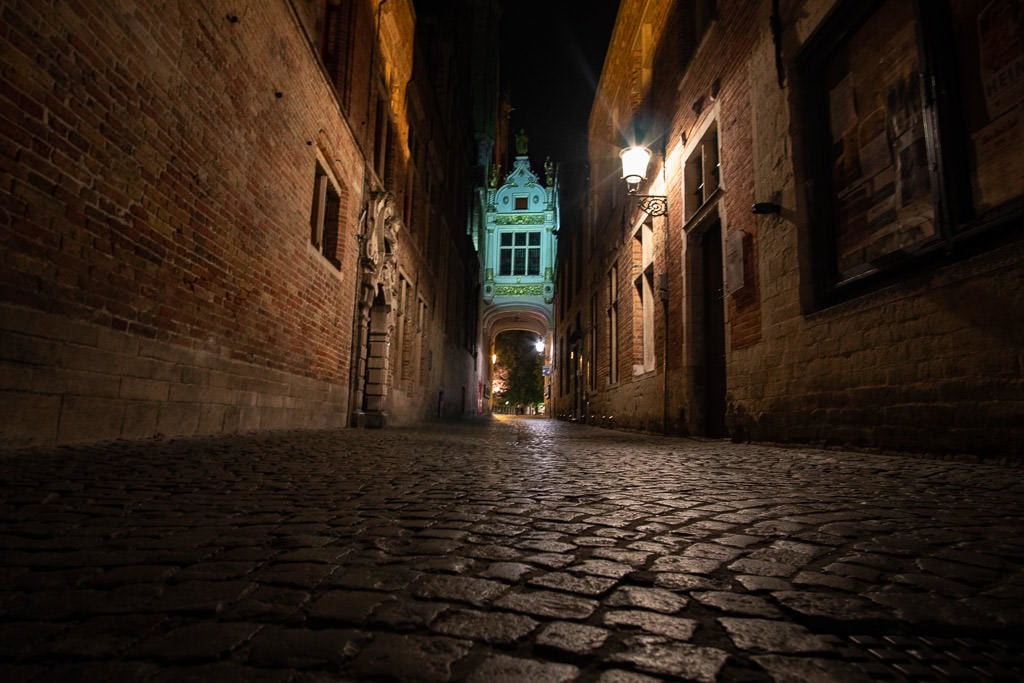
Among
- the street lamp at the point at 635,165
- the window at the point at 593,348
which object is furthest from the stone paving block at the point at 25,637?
the window at the point at 593,348

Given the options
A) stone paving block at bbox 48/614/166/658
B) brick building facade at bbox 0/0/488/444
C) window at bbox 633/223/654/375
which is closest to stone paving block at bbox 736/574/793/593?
stone paving block at bbox 48/614/166/658

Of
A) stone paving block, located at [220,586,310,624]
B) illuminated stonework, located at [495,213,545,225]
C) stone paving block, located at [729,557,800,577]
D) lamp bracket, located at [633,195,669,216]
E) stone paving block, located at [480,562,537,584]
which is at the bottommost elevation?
stone paving block, located at [220,586,310,624]

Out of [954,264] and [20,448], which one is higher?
[954,264]

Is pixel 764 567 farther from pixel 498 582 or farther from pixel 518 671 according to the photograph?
pixel 518 671

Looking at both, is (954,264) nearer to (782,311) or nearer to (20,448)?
(782,311)

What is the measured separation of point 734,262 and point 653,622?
6.72 m

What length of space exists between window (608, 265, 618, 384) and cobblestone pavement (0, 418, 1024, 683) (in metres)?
11.1

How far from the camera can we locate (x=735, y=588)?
136cm

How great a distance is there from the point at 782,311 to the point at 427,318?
1297 cm

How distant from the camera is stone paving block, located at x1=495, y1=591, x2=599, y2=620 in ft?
3.87

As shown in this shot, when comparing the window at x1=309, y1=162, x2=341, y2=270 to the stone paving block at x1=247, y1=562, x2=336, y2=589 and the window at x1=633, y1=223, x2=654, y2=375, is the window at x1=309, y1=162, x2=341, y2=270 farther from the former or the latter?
the stone paving block at x1=247, y1=562, x2=336, y2=589

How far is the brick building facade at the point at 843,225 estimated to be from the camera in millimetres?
3678

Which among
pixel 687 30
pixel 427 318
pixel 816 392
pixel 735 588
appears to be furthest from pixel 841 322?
pixel 427 318

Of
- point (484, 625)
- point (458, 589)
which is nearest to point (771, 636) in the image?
point (484, 625)
